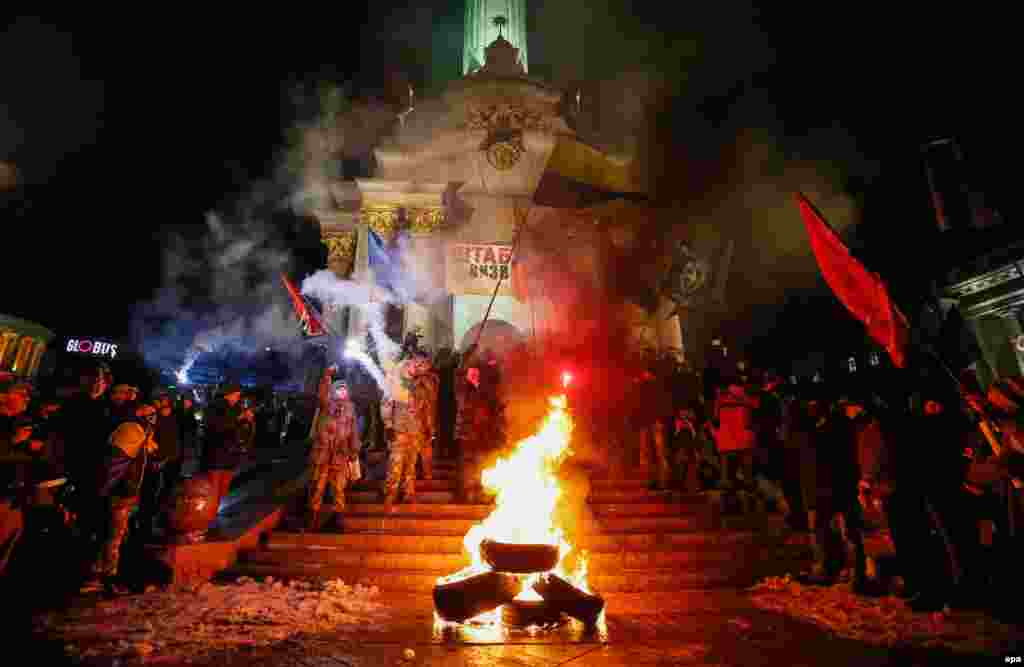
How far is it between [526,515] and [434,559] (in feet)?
5.03

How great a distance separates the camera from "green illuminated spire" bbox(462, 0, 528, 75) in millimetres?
25562

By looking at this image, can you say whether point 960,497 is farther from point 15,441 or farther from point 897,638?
point 15,441

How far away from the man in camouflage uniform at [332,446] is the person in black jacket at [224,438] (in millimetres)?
1141

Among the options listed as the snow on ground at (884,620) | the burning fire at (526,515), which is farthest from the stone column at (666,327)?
the snow on ground at (884,620)

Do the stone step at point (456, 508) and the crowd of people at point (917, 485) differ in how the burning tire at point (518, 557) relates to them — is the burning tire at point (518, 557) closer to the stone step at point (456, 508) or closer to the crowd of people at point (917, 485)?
the stone step at point (456, 508)

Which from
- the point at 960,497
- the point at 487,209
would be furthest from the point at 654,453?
the point at 487,209

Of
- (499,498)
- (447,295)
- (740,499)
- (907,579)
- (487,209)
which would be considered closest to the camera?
(907,579)

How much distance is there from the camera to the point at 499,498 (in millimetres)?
6977

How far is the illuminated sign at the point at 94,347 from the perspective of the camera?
3005 cm

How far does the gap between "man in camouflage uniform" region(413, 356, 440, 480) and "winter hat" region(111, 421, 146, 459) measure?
3.96 m

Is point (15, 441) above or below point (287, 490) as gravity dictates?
above

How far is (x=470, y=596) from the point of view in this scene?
482 centimetres

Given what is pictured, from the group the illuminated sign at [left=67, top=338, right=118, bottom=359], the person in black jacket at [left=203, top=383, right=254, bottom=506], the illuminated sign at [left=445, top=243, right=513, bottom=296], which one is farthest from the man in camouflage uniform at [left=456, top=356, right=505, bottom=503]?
the illuminated sign at [left=67, top=338, right=118, bottom=359]

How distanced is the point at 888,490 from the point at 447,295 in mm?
13697
